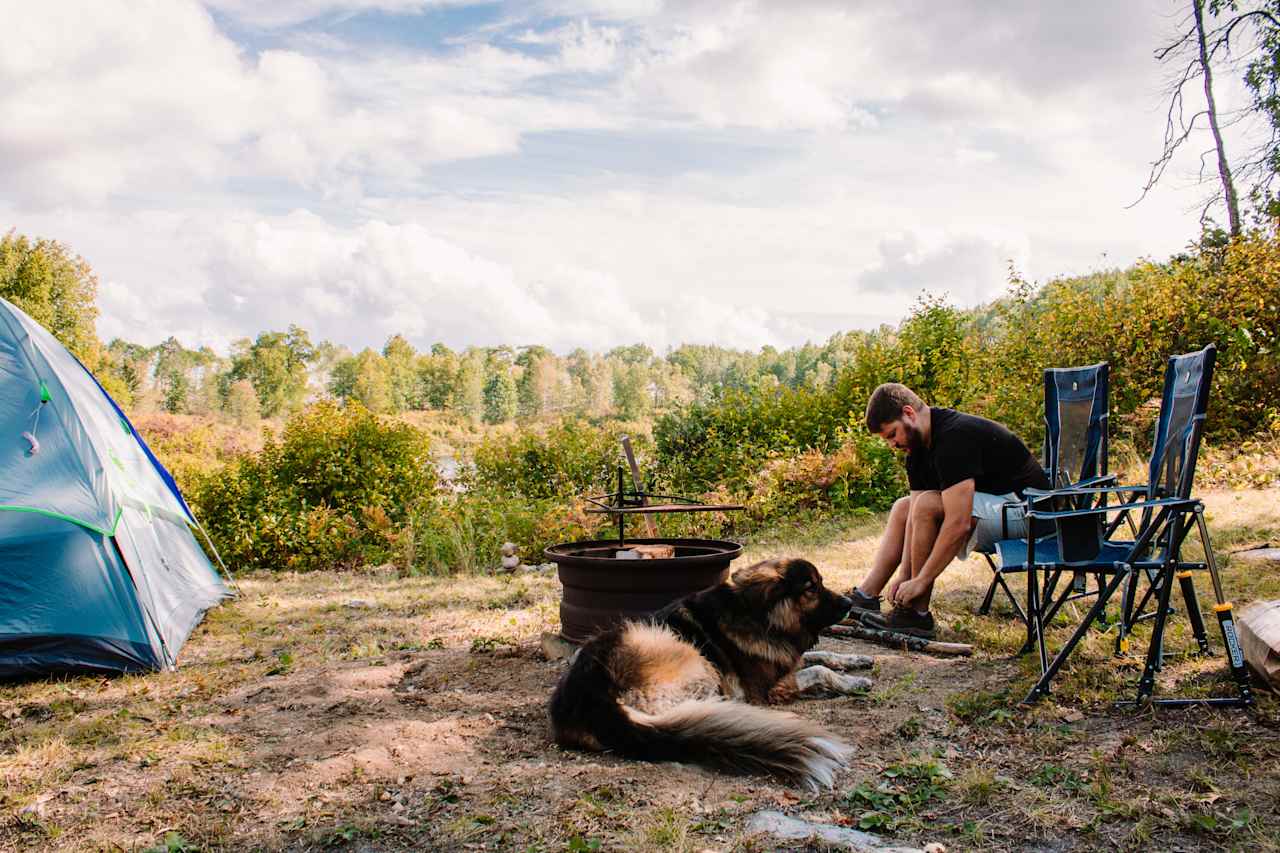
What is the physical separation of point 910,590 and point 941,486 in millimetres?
542

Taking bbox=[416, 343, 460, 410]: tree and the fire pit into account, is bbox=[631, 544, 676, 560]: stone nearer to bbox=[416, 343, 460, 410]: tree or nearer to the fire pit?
the fire pit

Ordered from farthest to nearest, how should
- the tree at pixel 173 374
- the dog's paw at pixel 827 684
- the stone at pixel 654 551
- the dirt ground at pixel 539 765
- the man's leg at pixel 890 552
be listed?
the tree at pixel 173 374
the man's leg at pixel 890 552
the stone at pixel 654 551
the dog's paw at pixel 827 684
the dirt ground at pixel 539 765

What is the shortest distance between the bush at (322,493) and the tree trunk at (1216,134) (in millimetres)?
13502

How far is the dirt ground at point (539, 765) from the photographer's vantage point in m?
Answer: 2.35

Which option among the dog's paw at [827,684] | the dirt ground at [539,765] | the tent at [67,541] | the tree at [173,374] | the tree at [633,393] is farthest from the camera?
the tree at [173,374]

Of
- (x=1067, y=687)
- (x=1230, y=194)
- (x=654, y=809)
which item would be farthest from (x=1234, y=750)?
(x=1230, y=194)

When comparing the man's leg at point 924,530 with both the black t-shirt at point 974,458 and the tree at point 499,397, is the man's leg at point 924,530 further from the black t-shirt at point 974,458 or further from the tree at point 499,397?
the tree at point 499,397

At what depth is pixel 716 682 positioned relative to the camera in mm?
3281

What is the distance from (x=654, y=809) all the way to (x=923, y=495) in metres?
2.41

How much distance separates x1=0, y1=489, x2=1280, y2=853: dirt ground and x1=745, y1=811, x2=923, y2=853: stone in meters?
0.05

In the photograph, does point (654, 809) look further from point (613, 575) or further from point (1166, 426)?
point (1166, 426)

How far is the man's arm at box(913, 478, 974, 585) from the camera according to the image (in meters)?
4.13

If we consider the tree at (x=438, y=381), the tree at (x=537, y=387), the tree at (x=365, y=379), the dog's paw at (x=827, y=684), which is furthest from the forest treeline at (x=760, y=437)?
the tree at (x=537, y=387)

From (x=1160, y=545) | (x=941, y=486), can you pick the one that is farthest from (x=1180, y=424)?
(x=941, y=486)
